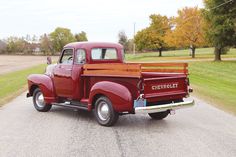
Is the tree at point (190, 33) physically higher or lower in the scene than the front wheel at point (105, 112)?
higher

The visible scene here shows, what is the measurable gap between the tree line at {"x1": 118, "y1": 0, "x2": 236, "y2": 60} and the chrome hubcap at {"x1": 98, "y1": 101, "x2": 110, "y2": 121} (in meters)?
37.6

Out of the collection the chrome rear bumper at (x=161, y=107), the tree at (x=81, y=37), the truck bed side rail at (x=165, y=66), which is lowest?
the chrome rear bumper at (x=161, y=107)

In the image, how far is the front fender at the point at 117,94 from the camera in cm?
952

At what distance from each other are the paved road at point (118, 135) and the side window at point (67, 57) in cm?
143

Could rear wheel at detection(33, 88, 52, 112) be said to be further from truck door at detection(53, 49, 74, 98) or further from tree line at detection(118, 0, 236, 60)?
tree line at detection(118, 0, 236, 60)

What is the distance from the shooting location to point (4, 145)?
26.1ft

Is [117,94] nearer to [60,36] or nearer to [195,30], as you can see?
[195,30]

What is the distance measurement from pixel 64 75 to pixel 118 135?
3.19 metres

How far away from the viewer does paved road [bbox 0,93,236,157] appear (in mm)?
7441

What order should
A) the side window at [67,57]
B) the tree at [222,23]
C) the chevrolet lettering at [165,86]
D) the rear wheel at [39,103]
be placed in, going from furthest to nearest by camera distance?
the tree at [222,23] < the rear wheel at [39,103] < the side window at [67,57] < the chevrolet lettering at [165,86]

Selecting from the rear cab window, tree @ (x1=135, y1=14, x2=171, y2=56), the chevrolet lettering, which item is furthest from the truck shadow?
tree @ (x1=135, y1=14, x2=171, y2=56)

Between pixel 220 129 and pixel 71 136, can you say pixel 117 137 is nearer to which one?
pixel 71 136

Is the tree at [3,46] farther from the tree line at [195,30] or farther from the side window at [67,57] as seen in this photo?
the side window at [67,57]

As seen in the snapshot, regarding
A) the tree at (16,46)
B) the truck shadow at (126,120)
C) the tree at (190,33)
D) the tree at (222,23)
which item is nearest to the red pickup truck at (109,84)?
the truck shadow at (126,120)
